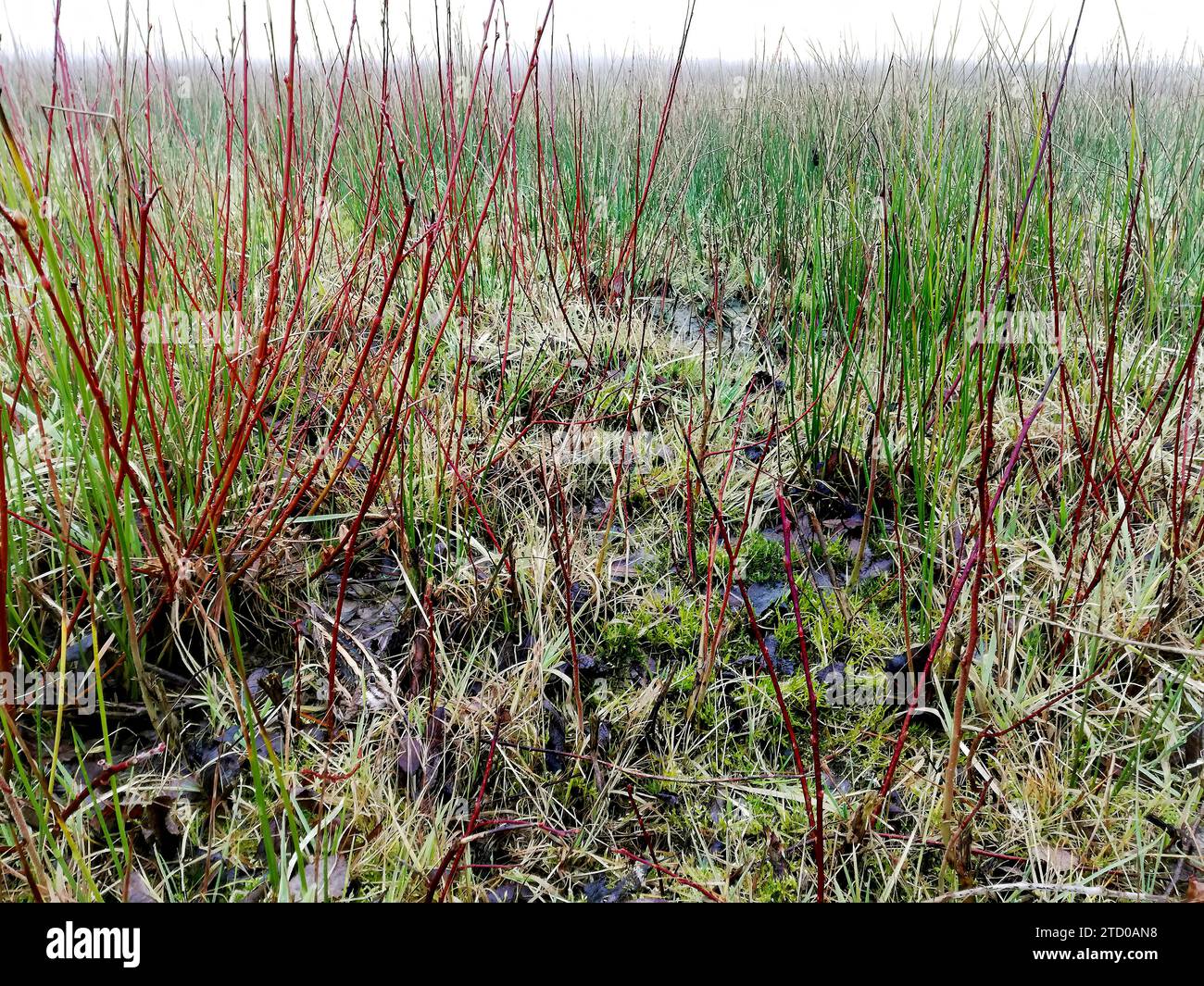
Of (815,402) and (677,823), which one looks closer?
(677,823)

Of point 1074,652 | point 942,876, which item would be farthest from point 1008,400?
point 942,876

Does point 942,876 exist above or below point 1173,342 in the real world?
below

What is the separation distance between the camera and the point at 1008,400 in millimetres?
2035

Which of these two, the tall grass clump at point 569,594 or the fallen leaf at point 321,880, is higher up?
the tall grass clump at point 569,594

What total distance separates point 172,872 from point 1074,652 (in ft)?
4.91

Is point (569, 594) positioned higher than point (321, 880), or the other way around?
point (569, 594)

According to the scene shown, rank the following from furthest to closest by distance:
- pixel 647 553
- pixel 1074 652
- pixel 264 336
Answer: pixel 647 553 < pixel 1074 652 < pixel 264 336

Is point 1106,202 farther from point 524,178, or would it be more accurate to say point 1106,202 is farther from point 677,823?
Answer: point 524,178

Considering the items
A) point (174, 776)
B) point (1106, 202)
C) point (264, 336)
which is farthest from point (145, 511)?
point (1106, 202)

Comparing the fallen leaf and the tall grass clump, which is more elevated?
the tall grass clump

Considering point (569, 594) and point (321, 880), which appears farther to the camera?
point (569, 594)

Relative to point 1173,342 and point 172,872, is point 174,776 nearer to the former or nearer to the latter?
point 172,872

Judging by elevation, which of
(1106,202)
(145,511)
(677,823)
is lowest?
(677,823)
